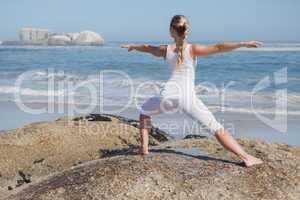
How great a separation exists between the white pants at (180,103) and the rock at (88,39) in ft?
259

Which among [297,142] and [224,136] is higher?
[224,136]

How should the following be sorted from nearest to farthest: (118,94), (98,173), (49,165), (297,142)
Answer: (98,173) < (49,165) < (297,142) < (118,94)

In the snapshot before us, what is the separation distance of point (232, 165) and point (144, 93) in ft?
44.6

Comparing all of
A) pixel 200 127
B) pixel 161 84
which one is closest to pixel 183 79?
pixel 200 127

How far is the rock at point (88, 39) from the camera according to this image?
8512 cm

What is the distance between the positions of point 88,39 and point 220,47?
3257 inches

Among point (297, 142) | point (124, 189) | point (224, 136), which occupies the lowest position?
point (297, 142)

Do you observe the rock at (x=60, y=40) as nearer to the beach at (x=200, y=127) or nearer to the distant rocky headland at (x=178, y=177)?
the beach at (x=200, y=127)

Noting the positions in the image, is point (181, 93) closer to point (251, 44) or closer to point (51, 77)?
point (251, 44)

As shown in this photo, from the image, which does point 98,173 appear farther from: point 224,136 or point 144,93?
point 144,93

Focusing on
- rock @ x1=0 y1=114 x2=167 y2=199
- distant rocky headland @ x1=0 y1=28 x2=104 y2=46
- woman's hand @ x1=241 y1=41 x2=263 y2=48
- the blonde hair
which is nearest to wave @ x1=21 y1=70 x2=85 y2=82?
rock @ x1=0 y1=114 x2=167 y2=199

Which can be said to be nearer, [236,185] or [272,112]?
[236,185]

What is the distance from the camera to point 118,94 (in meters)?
17.9

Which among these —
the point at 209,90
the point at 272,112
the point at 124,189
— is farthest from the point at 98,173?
the point at 209,90
